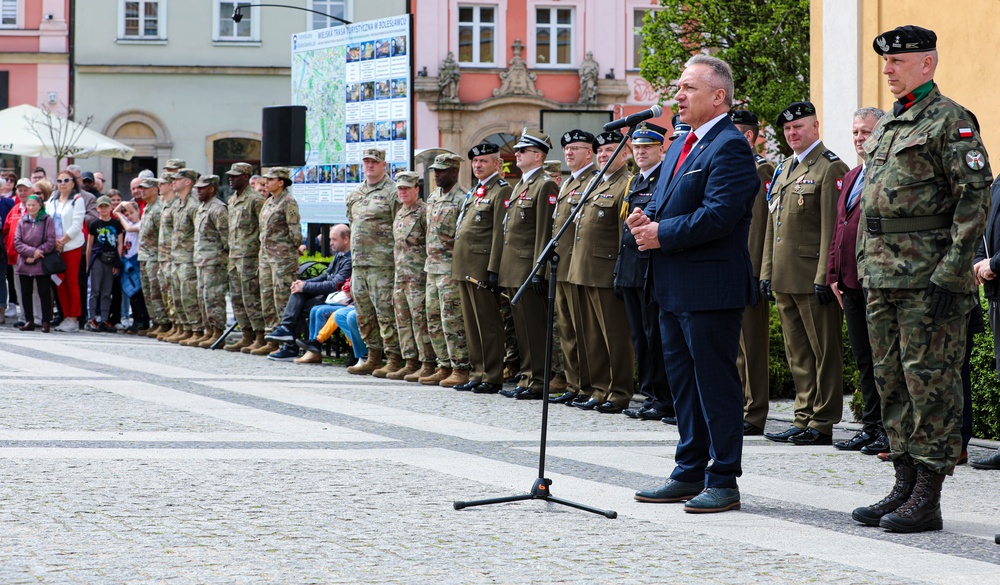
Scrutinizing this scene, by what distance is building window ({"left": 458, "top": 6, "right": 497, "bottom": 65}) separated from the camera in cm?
4257

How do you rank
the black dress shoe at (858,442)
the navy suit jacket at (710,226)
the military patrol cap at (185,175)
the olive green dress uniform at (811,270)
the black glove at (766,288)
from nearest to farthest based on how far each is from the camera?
1. the navy suit jacket at (710,226)
2. the black dress shoe at (858,442)
3. the olive green dress uniform at (811,270)
4. the black glove at (766,288)
5. the military patrol cap at (185,175)

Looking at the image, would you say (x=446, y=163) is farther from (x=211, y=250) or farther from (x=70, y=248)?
(x=70, y=248)

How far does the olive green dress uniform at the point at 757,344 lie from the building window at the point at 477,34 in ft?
109

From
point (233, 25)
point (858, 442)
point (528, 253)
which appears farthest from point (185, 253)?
point (233, 25)

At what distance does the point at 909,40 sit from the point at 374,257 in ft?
26.0

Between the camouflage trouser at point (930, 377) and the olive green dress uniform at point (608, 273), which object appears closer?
the camouflage trouser at point (930, 377)

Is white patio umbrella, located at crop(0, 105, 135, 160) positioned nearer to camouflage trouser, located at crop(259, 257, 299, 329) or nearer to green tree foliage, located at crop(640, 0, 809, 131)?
camouflage trouser, located at crop(259, 257, 299, 329)

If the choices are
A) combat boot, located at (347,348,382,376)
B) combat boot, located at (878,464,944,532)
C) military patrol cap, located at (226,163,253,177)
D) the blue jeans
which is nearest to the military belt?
combat boot, located at (878,464,944,532)

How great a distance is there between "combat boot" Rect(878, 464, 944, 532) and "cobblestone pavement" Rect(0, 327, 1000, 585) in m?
0.08

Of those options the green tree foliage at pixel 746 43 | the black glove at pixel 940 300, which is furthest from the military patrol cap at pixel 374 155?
the green tree foliage at pixel 746 43

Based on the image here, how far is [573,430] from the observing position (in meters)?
9.66

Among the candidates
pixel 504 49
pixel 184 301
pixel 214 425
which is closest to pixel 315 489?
pixel 214 425

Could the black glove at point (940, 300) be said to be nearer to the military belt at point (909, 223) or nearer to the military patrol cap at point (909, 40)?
the military belt at point (909, 223)

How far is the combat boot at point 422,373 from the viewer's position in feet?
43.0
